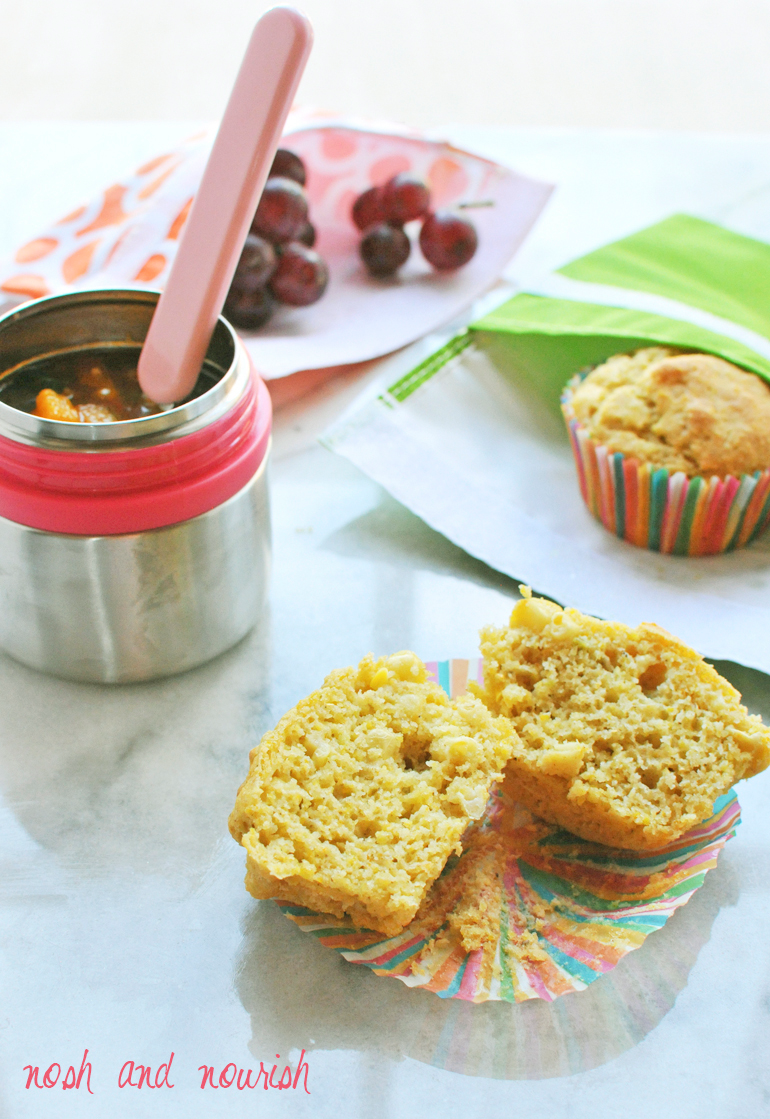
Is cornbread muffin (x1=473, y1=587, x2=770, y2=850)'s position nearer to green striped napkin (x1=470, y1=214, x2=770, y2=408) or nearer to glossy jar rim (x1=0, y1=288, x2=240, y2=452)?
glossy jar rim (x1=0, y1=288, x2=240, y2=452)

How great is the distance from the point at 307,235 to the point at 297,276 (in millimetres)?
150

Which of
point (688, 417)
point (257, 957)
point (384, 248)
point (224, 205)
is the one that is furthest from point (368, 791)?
point (384, 248)

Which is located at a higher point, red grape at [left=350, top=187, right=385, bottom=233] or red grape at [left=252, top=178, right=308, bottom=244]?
red grape at [left=252, top=178, right=308, bottom=244]

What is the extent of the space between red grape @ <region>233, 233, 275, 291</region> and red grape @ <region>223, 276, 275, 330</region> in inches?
0.4

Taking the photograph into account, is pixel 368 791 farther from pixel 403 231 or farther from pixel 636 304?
pixel 403 231

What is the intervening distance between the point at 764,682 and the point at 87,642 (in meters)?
0.94

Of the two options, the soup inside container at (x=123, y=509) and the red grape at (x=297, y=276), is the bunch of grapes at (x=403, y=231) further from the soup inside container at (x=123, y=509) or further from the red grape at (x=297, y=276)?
the soup inside container at (x=123, y=509)

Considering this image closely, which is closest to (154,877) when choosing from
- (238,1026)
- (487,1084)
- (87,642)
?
(238,1026)

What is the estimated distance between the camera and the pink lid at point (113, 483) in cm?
123

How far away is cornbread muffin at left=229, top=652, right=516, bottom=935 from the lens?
3.50 ft

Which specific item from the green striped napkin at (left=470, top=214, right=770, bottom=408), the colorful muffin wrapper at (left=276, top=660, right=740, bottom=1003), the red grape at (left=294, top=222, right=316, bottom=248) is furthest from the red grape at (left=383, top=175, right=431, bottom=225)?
the colorful muffin wrapper at (left=276, top=660, right=740, bottom=1003)

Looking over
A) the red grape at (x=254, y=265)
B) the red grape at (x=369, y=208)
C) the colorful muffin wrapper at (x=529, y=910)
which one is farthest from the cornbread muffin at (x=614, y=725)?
the red grape at (x=369, y=208)

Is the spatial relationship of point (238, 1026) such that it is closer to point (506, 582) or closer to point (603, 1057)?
point (603, 1057)

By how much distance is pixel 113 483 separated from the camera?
1240 millimetres
